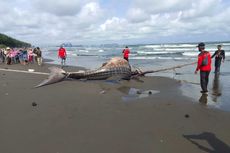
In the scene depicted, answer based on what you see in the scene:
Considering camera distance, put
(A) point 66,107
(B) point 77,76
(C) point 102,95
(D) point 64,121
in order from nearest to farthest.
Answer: (D) point 64,121 → (A) point 66,107 → (C) point 102,95 → (B) point 77,76

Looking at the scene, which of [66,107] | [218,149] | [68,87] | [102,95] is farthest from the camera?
[68,87]

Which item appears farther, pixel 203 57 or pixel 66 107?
pixel 203 57

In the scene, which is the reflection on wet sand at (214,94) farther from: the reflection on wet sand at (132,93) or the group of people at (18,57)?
the group of people at (18,57)

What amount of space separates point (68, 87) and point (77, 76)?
7.23ft

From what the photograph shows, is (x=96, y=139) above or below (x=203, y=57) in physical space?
below

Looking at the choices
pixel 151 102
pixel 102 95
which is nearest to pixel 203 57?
pixel 151 102

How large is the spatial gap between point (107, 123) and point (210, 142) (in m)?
2.30

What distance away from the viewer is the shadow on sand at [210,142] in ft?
17.3

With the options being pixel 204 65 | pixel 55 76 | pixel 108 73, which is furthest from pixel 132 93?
pixel 55 76

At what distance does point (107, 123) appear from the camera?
6812 millimetres

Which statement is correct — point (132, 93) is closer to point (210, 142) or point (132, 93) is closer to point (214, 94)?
point (214, 94)

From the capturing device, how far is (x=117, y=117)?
7336mm

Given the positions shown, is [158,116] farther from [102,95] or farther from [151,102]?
[102,95]

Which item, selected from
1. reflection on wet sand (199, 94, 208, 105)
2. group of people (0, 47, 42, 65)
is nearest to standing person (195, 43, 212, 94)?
reflection on wet sand (199, 94, 208, 105)
